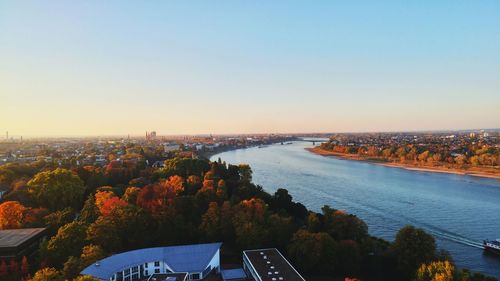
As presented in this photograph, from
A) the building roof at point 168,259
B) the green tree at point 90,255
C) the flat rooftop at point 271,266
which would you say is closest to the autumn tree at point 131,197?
the building roof at point 168,259

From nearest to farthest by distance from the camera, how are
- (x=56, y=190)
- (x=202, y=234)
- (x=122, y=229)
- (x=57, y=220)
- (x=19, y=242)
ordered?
(x=19, y=242), (x=122, y=229), (x=202, y=234), (x=57, y=220), (x=56, y=190)

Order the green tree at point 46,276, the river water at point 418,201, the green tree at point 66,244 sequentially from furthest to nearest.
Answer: the river water at point 418,201 → the green tree at point 66,244 → the green tree at point 46,276

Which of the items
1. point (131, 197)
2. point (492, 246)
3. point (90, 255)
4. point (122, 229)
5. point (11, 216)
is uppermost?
point (131, 197)

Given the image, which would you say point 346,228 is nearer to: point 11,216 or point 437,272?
point 437,272

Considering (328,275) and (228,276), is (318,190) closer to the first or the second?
(328,275)

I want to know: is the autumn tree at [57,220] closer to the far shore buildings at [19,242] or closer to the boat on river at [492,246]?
the far shore buildings at [19,242]

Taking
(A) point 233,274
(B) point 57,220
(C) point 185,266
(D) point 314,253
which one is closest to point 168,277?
(C) point 185,266

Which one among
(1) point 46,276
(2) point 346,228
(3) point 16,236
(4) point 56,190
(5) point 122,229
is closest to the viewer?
(1) point 46,276

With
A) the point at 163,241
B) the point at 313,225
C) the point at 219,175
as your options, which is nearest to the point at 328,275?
the point at 313,225
